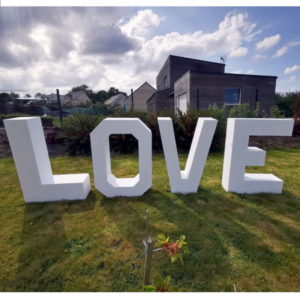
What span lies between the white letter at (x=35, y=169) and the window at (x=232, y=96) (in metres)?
10.5

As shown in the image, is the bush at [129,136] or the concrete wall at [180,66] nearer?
the bush at [129,136]

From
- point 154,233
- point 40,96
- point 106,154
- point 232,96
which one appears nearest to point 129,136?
point 106,154

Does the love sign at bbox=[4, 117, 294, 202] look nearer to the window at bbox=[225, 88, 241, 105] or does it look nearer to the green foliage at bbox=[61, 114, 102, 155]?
the green foliage at bbox=[61, 114, 102, 155]

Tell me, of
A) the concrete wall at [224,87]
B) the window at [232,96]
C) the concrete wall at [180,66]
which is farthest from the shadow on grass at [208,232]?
the concrete wall at [180,66]

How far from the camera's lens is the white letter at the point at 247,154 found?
285 centimetres

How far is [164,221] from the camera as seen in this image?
2314 mm

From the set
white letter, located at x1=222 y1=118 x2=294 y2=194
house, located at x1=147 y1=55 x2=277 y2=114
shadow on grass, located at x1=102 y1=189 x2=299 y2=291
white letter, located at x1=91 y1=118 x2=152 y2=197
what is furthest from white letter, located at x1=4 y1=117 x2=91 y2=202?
house, located at x1=147 y1=55 x2=277 y2=114

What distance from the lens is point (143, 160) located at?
112 inches

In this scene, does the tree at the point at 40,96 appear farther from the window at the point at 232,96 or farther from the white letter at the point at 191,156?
the window at the point at 232,96

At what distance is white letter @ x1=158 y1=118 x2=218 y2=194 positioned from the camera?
2.86 m

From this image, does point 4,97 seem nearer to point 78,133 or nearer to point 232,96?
point 78,133

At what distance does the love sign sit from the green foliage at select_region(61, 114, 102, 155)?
2990mm
